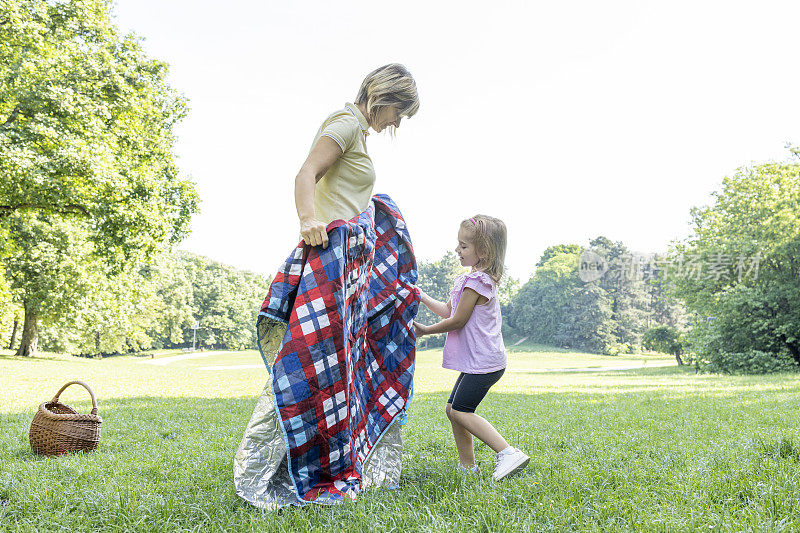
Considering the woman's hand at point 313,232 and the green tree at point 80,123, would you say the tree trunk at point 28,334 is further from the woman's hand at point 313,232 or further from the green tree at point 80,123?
the woman's hand at point 313,232

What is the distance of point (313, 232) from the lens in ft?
9.08

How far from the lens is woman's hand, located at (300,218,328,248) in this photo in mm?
2760

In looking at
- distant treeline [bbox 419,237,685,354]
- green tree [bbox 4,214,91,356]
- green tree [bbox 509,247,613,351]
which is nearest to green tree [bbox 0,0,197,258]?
green tree [bbox 4,214,91,356]

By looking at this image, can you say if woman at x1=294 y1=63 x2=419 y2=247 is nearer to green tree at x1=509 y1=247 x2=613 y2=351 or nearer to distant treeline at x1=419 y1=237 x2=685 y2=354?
distant treeline at x1=419 y1=237 x2=685 y2=354

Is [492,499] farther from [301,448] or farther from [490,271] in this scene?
[490,271]

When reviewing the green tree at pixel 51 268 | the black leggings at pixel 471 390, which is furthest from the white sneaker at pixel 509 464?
the green tree at pixel 51 268

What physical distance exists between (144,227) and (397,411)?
1331 centimetres

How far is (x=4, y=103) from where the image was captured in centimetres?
1226

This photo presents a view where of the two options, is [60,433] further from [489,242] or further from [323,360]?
[489,242]

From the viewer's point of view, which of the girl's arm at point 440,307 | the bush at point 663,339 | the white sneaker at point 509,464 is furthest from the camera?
the bush at point 663,339

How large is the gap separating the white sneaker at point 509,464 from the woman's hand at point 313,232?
1761mm

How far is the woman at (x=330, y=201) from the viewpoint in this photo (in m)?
2.78

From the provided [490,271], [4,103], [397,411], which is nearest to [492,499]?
[397,411]

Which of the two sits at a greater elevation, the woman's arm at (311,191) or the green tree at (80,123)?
the green tree at (80,123)
